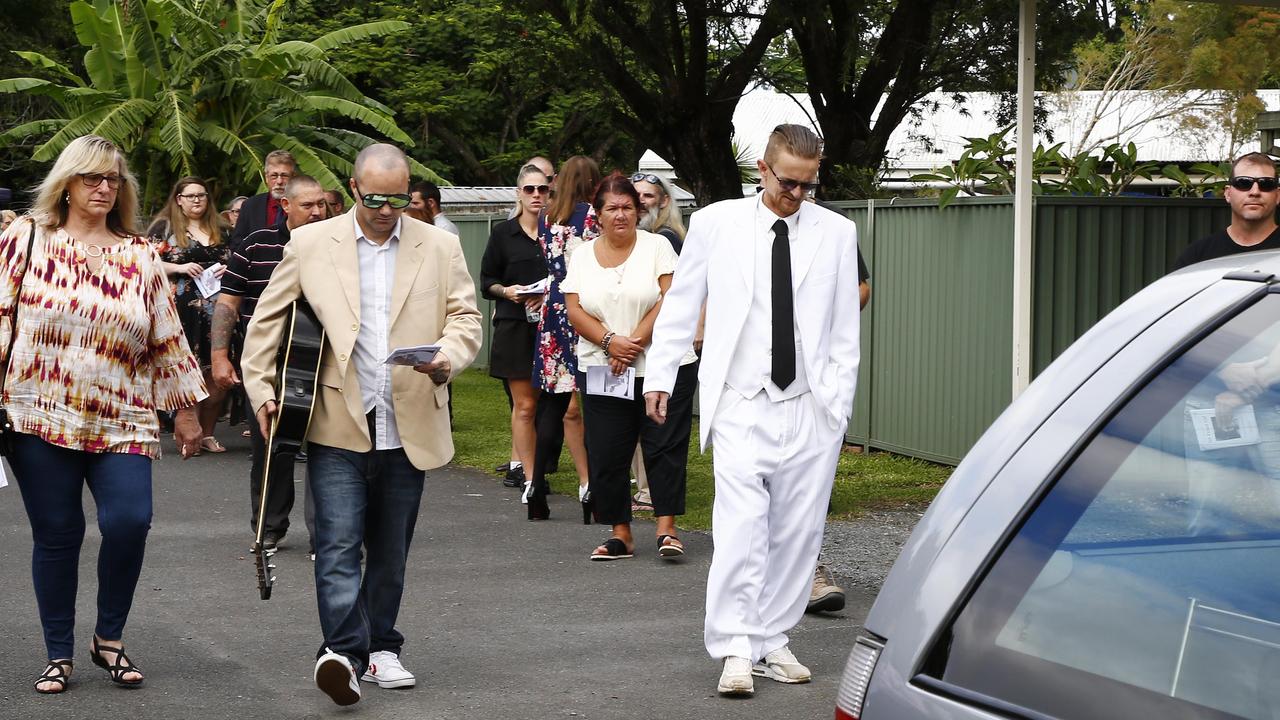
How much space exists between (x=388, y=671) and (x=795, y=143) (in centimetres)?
245

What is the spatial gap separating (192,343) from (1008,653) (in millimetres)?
12121

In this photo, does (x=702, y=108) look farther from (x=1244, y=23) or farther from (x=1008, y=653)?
(x=1244, y=23)

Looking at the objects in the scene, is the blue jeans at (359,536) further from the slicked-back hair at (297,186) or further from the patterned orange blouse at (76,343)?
the slicked-back hair at (297,186)

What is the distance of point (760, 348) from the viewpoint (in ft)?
19.2

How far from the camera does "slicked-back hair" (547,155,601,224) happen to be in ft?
30.2

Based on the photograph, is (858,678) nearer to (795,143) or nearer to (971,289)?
(795,143)

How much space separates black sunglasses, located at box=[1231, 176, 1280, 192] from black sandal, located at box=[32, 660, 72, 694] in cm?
535

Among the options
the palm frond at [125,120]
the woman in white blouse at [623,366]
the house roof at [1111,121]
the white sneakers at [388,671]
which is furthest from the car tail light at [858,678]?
the house roof at [1111,121]

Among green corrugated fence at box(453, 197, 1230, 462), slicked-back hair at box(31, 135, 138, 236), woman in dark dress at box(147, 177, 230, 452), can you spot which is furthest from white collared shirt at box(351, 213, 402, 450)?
woman in dark dress at box(147, 177, 230, 452)

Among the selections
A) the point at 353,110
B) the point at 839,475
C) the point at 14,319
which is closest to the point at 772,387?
the point at 14,319

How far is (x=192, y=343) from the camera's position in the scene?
13.5 m

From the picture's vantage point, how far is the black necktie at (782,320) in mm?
5820

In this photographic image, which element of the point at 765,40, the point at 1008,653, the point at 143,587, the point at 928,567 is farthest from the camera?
the point at 765,40

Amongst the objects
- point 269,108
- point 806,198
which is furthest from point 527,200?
point 269,108
